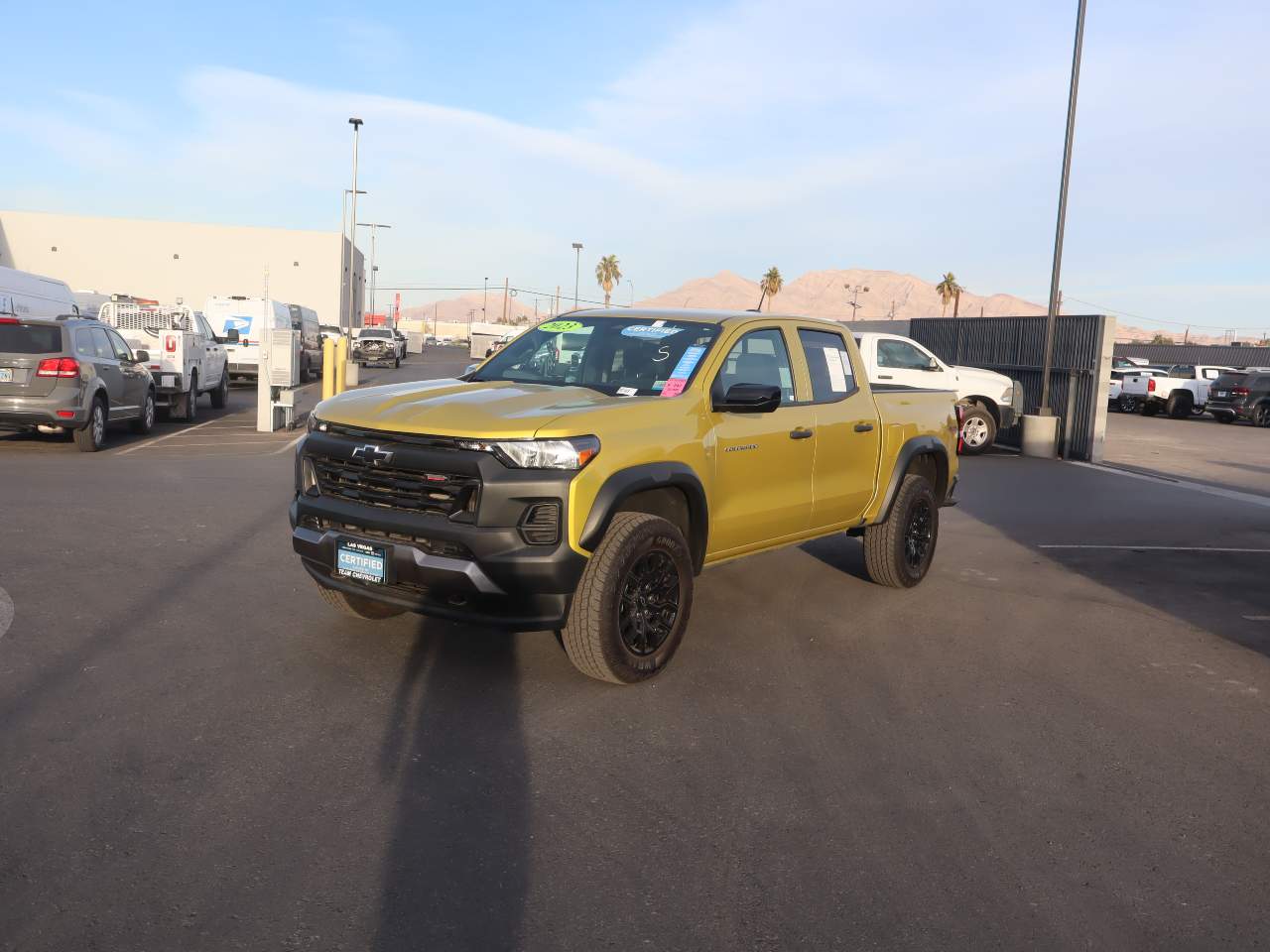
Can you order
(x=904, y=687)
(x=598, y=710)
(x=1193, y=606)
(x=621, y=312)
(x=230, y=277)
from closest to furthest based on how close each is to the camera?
(x=598, y=710) → (x=904, y=687) → (x=621, y=312) → (x=1193, y=606) → (x=230, y=277)

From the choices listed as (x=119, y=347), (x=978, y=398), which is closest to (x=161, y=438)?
(x=119, y=347)

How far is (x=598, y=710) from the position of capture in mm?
5152

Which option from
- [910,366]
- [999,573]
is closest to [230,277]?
[910,366]

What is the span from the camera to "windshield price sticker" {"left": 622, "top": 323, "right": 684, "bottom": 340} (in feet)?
21.1

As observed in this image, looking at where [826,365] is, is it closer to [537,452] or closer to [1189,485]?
[537,452]

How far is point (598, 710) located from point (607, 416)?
4.54 feet

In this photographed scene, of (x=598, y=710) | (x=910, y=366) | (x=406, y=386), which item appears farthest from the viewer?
(x=910, y=366)

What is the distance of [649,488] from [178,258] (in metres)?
75.0

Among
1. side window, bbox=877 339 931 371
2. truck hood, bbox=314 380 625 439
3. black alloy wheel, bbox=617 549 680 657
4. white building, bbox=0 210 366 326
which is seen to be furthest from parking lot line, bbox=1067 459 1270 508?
white building, bbox=0 210 366 326

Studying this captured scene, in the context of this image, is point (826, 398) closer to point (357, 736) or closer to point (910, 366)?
point (357, 736)

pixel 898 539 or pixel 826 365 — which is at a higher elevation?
pixel 826 365

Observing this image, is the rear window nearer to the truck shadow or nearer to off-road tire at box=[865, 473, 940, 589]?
the truck shadow

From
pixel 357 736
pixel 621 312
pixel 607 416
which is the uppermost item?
pixel 621 312

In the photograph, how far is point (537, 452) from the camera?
5121 millimetres
